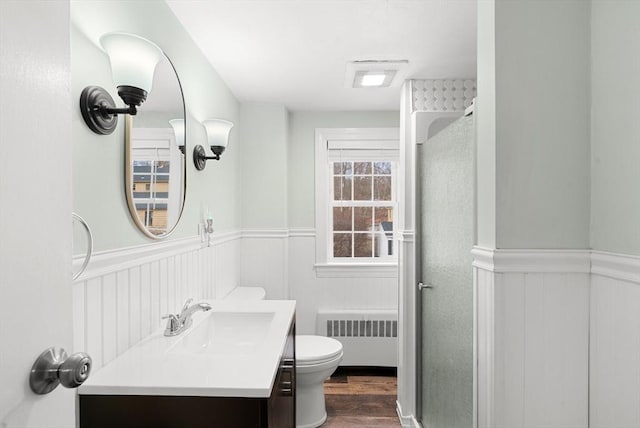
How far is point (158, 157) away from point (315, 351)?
1.56m

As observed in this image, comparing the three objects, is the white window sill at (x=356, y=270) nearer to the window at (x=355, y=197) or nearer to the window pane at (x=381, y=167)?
the window at (x=355, y=197)

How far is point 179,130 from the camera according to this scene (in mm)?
1874

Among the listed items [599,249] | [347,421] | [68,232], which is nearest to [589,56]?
[599,249]

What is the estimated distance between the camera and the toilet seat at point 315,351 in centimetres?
246

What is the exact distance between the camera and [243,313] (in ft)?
6.38

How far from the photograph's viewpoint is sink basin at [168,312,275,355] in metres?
1.74

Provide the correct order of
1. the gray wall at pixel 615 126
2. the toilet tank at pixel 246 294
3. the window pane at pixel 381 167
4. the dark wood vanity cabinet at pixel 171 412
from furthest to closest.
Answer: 1. the window pane at pixel 381 167
2. the toilet tank at pixel 246 294
3. the dark wood vanity cabinet at pixel 171 412
4. the gray wall at pixel 615 126

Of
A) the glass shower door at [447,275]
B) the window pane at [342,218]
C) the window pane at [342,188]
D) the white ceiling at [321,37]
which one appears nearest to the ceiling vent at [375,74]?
the white ceiling at [321,37]

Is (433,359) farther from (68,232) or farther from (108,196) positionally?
(68,232)

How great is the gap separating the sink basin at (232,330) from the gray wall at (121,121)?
1.45 feet

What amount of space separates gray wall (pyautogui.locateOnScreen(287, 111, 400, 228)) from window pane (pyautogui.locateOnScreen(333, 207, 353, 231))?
217 millimetres

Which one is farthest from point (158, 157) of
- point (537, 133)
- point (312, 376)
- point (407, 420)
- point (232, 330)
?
point (407, 420)

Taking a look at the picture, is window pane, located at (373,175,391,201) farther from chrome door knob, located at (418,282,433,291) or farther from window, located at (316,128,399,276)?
chrome door knob, located at (418,282,433,291)

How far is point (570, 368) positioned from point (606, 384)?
92 millimetres
